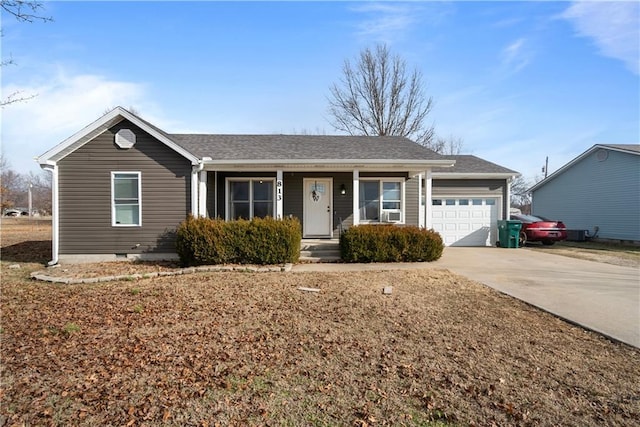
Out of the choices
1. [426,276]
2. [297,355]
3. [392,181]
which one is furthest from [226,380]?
[392,181]

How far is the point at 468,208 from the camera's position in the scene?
15375 mm

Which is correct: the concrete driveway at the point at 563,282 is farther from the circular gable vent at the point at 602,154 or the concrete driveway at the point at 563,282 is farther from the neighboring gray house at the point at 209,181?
the circular gable vent at the point at 602,154

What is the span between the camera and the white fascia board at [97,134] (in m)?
10.0

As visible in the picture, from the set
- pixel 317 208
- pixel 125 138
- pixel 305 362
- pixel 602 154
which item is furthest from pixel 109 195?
pixel 602 154

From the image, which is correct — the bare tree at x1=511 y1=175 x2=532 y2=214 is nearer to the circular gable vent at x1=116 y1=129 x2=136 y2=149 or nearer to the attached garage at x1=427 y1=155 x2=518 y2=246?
the attached garage at x1=427 y1=155 x2=518 y2=246

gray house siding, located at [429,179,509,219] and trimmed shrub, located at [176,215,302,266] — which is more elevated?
gray house siding, located at [429,179,509,219]

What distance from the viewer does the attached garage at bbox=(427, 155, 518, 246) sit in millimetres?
15336

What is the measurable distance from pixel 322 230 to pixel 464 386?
9.92 meters

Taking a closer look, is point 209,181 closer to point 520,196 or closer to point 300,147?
point 300,147

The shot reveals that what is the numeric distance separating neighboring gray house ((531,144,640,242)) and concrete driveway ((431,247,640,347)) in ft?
27.2

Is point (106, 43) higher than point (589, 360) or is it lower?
higher

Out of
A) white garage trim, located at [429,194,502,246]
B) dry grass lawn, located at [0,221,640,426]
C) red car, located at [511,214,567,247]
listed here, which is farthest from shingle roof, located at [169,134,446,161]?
red car, located at [511,214,567,247]

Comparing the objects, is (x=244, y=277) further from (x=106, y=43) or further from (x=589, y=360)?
(x=106, y=43)

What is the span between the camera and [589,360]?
3.83 m
